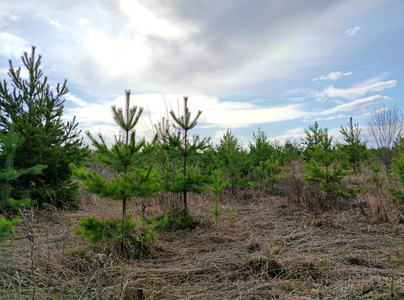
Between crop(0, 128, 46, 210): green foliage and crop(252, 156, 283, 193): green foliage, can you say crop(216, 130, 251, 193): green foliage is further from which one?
crop(0, 128, 46, 210): green foliage

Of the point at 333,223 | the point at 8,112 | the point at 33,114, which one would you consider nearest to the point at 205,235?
the point at 333,223

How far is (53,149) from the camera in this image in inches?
277

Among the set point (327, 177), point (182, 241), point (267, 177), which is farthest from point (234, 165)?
point (182, 241)

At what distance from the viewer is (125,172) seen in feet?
12.8

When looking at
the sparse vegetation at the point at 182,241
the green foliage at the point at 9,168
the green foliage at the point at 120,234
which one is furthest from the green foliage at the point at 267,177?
the green foliage at the point at 9,168

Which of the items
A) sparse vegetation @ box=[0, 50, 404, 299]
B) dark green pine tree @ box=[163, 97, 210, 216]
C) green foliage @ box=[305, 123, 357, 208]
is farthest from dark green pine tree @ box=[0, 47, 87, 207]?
green foliage @ box=[305, 123, 357, 208]

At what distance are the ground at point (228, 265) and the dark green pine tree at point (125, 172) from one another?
75 centimetres

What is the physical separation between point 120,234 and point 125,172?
87 cm

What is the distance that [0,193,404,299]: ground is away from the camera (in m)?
2.81

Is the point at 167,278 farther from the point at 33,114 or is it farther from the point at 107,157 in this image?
the point at 33,114

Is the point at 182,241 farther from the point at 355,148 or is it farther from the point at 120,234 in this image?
the point at 355,148

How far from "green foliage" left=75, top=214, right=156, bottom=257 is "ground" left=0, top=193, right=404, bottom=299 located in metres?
0.17

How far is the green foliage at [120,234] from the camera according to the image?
3538 millimetres

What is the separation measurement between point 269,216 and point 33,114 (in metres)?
6.84
